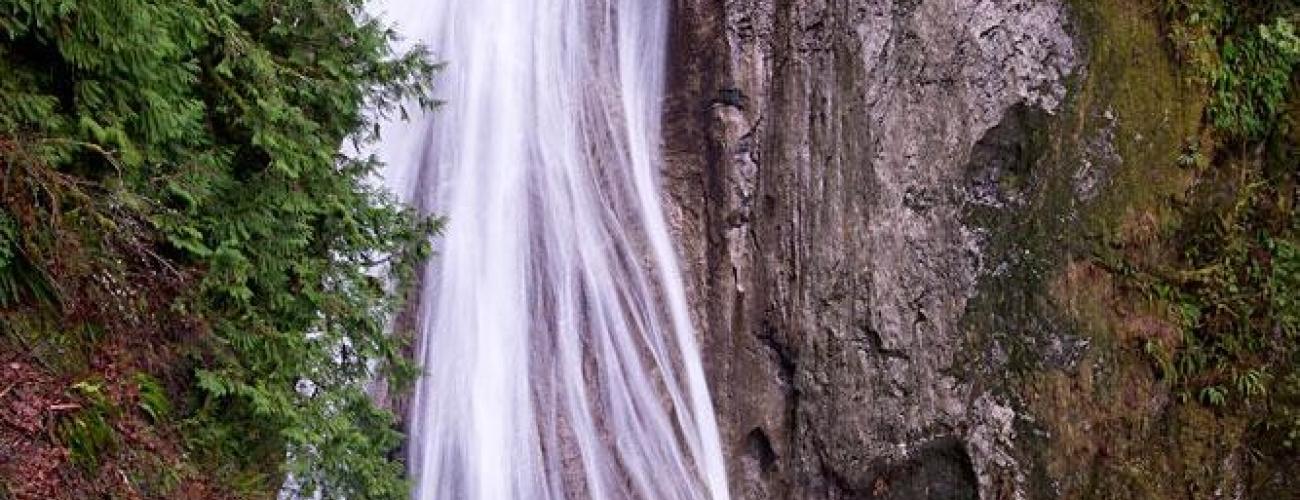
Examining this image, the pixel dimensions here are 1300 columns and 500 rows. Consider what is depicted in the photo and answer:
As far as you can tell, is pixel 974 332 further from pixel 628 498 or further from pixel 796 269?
pixel 628 498

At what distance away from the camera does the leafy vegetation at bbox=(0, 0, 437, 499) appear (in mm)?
3551

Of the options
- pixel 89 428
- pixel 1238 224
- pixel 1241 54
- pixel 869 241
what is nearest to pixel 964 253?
pixel 869 241

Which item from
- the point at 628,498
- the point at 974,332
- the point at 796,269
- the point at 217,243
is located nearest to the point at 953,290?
the point at 974,332

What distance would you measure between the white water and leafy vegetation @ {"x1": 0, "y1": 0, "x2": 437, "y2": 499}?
1.49 m

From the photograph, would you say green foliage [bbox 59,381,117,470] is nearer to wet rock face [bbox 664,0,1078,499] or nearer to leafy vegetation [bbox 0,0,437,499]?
leafy vegetation [bbox 0,0,437,499]

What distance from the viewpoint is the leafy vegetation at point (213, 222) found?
3551mm

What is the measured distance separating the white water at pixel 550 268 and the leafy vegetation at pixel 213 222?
1492mm

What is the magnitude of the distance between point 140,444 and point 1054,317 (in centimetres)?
459

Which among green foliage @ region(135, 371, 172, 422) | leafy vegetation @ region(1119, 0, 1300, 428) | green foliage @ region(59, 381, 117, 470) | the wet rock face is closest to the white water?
the wet rock face

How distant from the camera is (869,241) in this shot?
6.19m

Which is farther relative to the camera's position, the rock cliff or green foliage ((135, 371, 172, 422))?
the rock cliff

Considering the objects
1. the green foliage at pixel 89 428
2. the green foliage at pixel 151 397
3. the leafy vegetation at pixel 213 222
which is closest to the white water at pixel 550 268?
the leafy vegetation at pixel 213 222

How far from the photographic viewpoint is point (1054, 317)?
605 centimetres

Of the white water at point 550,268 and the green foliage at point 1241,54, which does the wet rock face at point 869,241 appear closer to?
the white water at point 550,268
